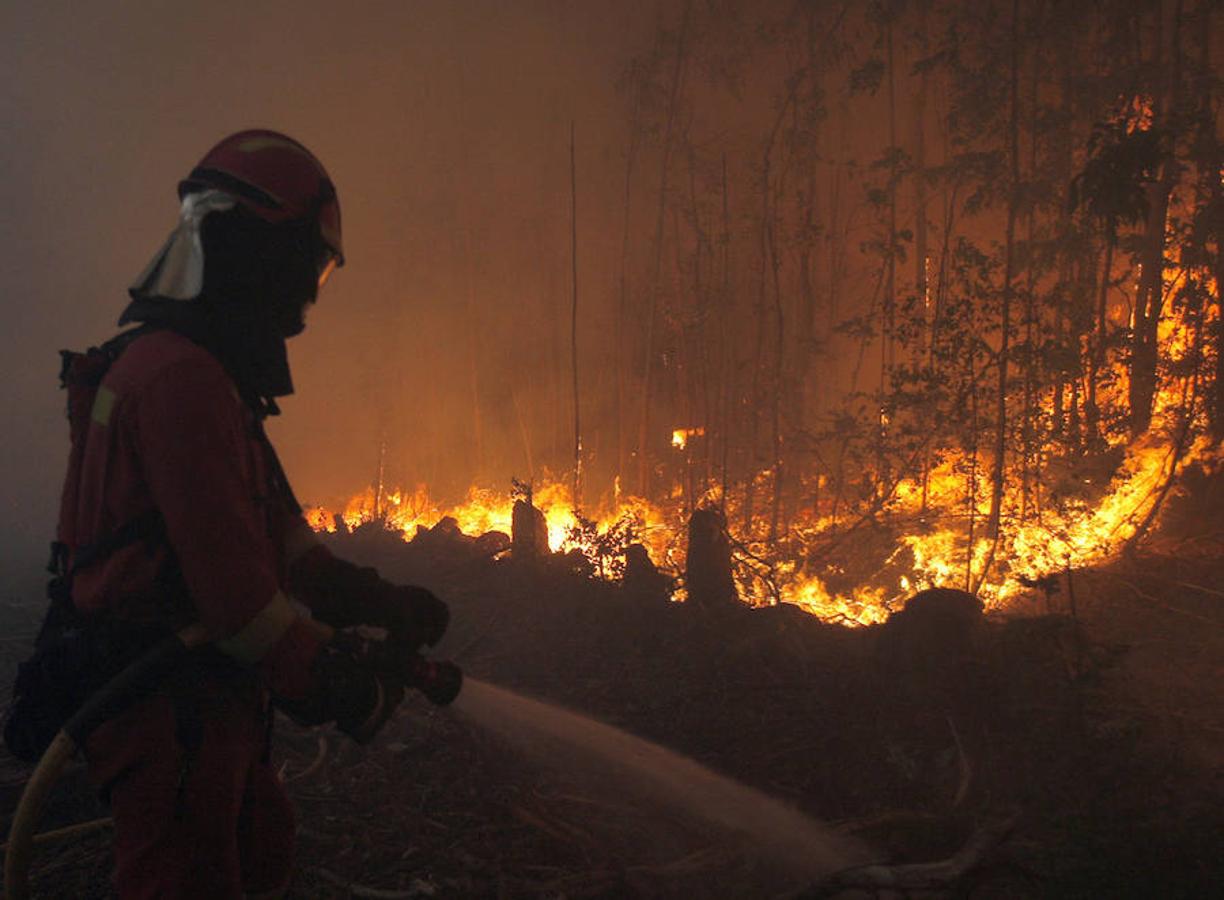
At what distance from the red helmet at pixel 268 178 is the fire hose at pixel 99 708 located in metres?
1.05

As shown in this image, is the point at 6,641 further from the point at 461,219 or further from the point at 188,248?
the point at 461,219

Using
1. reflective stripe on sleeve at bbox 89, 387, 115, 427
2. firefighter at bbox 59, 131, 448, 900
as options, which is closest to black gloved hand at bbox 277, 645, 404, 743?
firefighter at bbox 59, 131, 448, 900

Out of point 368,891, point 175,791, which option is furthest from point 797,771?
point 175,791

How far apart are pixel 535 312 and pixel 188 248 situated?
2861cm

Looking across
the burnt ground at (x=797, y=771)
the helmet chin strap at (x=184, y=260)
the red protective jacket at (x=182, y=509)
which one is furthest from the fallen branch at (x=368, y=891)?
the helmet chin strap at (x=184, y=260)

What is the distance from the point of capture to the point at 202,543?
1655 mm

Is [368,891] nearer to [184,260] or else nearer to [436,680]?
[436,680]

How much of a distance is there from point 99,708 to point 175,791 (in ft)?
0.81

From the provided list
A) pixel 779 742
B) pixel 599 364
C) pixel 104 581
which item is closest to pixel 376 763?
pixel 779 742

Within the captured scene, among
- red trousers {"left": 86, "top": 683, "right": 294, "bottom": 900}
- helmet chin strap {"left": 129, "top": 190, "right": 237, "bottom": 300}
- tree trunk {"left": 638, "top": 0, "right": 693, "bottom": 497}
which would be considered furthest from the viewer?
tree trunk {"left": 638, "top": 0, "right": 693, "bottom": 497}

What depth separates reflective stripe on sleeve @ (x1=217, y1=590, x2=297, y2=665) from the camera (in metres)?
1.67

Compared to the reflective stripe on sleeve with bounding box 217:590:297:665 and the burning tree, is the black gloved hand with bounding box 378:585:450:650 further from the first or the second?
the burning tree

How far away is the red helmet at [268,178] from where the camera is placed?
6.39 ft

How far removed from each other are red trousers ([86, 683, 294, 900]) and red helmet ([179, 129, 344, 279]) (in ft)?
3.89
